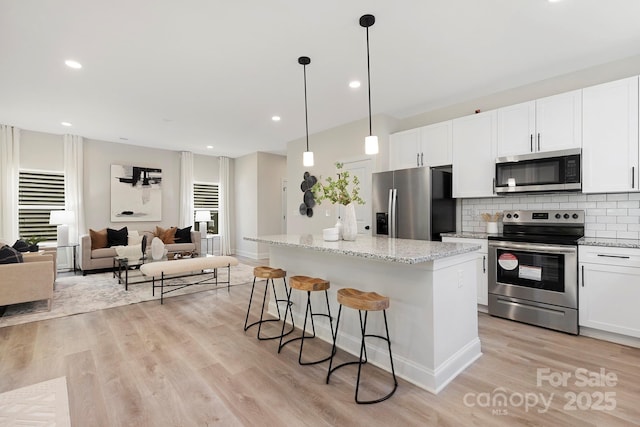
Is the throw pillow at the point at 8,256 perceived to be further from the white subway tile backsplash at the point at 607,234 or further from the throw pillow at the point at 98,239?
the white subway tile backsplash at the point at 607,234

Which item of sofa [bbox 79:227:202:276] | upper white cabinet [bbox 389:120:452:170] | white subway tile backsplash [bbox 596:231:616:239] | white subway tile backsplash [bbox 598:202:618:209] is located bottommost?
sofa [bbox 79:227:202:276]

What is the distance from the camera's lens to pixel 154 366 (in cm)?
242

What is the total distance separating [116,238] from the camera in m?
6.20

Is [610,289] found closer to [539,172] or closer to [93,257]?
[539,172]

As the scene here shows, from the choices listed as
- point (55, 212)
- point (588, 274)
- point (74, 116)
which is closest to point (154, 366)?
point (588, 274)

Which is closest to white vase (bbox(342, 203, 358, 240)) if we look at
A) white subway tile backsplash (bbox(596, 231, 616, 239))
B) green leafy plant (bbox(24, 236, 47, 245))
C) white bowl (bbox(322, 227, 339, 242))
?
white bowl (bbox(322, 227, 339, 242))

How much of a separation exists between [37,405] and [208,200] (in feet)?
21.9

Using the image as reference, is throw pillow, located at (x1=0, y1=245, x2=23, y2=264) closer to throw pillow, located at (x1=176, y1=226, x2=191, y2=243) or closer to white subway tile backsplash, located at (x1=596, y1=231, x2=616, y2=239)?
throw pillow, located at (x1=176, y1=226, x2=191, y2=243)

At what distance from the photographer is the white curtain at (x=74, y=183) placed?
6160mm

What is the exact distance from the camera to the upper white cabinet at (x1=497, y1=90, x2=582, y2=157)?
10.3ft

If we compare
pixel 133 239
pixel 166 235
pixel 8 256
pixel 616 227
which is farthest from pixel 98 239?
pixel 616 227

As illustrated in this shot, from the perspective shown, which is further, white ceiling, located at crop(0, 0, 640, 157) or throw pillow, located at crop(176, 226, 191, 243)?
throw pillow, located at crop(176, 226, 191, 243)

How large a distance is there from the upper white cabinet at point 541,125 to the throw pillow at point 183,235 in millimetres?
6242

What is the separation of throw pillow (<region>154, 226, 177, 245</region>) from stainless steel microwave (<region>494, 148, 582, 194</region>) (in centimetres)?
Result: 629
